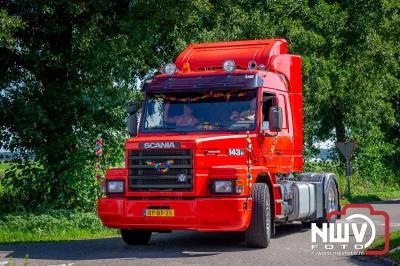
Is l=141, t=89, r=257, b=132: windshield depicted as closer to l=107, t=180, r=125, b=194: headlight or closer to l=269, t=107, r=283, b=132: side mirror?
l=269, t=107, r=283, b=132: side mirror

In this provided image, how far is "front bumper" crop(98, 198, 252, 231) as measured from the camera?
12.1 metres

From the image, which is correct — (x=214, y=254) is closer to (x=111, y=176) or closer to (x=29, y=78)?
(x=111, y=176)

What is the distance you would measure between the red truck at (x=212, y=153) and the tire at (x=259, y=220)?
0.06 feet

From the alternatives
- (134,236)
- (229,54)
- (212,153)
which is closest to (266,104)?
(212,153)

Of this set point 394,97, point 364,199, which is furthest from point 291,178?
point 394,97

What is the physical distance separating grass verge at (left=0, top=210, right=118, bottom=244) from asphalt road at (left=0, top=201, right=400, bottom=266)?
3.95 feet

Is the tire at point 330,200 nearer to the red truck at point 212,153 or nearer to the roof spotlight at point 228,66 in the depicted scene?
the red truck at point 212,153

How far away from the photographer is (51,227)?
1683 centimetres

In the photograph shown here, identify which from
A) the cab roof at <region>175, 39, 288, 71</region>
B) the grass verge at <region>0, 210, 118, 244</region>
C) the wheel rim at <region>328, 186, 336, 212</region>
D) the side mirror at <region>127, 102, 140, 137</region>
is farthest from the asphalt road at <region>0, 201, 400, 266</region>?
the cab roof at <region>175, 39, 288, 71</region>

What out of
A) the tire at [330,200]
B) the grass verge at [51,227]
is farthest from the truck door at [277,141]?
the grass verge at [51,227]

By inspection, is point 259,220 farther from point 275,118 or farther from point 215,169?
point 275,118

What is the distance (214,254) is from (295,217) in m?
3.11

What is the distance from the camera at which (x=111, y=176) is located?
1302 cm

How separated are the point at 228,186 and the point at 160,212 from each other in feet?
4.09
